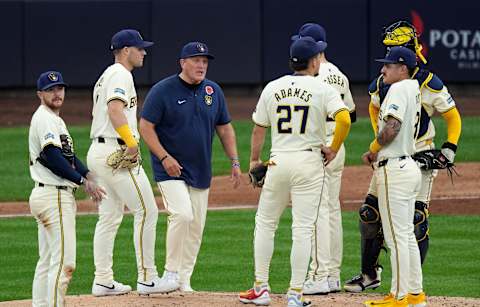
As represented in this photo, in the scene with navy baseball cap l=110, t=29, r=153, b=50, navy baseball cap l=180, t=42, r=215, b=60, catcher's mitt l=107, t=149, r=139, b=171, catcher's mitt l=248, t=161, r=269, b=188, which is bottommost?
catcher's mitt l=248, t=161, r=269, b=188

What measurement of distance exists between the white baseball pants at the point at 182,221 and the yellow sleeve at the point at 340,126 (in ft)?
3.97

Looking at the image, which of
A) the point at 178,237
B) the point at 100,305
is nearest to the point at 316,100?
the point at 178,237

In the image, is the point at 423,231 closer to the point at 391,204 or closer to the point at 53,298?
the point at 391,204

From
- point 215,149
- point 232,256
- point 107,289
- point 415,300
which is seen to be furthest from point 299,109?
point 215,149

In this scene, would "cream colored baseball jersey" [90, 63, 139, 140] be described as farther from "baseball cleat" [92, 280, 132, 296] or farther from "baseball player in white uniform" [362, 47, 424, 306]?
"baseball player in white uniform" [362, 47, 424, 306]

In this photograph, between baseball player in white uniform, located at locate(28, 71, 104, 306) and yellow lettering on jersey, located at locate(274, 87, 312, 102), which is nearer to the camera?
baseball player in white uniform, located at locate(28, 71, 104, 306)

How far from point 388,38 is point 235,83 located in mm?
17684

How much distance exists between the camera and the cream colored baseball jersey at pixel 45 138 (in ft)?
26.7

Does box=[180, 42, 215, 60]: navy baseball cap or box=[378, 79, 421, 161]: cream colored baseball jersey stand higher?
box=[180, 42, 215, 60]: navy baseball cap

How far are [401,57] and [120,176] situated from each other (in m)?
2.31

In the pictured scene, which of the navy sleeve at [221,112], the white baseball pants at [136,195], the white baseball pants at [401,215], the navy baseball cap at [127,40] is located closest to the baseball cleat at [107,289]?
the white baseball pants at [136,195]

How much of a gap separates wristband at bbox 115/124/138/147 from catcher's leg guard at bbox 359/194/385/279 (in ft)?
6.07

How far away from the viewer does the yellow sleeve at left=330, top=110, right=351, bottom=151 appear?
8.35 metres

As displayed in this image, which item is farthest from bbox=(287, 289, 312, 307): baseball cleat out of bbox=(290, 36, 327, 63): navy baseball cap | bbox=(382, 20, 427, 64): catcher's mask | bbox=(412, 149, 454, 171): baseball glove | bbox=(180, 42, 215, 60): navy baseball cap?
bbox=(382, 20, 427, 64): catcher's mask
